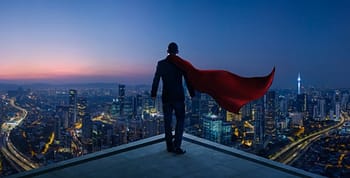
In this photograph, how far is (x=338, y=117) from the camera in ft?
54.3

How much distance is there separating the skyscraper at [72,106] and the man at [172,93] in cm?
1515

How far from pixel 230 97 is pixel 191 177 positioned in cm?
117

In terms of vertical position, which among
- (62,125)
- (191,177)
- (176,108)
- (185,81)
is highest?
(185,81)

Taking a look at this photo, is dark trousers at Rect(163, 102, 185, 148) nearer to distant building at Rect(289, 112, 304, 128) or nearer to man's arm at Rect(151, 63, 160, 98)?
man's arm at Rect(151, 63, 160, 98)

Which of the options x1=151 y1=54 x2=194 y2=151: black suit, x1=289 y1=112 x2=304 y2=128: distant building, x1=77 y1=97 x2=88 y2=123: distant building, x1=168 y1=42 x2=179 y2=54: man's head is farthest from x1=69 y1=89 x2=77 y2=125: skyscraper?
x1=168 y1=42 x2=179 y2=54: man's head

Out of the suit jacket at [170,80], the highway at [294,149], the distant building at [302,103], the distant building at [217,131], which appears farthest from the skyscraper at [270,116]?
the suit jacket at [170,80]

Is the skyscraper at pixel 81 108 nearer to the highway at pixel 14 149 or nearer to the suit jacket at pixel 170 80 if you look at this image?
the highway at pixel 14 149

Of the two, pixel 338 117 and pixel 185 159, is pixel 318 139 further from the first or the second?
pixel 185 159

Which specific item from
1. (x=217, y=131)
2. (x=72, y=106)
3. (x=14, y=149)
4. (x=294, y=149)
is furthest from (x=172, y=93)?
(x=72, y=106)

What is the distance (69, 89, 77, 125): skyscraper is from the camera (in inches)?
715

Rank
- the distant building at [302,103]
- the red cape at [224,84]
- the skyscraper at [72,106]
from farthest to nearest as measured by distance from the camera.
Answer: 1. the skyscraper at [72,106]
2. the distant building at [302,103]
3. the red cape at [224,84]

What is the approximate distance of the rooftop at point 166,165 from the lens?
2941 mm

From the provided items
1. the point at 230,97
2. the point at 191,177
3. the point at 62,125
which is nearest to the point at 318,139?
the point at 230,97

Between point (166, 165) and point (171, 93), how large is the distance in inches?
35.5
